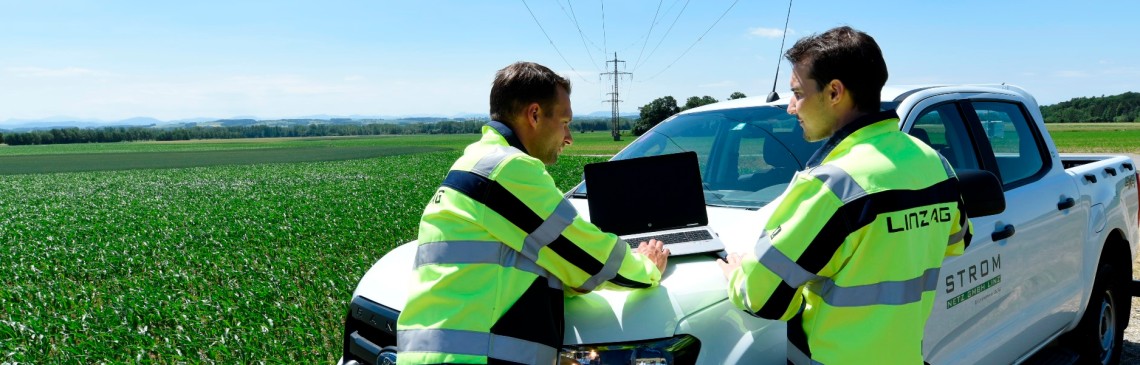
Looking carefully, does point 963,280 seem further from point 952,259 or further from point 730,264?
point 730,264

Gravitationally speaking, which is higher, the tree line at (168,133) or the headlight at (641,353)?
the headlight at (641,353)

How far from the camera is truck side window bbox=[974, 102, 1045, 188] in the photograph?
398 cm

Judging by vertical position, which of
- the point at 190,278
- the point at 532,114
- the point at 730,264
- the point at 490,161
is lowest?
the point at 190,278

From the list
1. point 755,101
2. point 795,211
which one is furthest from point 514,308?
point 755,101

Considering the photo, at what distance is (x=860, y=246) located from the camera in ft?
6.45

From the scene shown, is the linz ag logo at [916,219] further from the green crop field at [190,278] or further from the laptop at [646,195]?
the green crop field at [190,278]

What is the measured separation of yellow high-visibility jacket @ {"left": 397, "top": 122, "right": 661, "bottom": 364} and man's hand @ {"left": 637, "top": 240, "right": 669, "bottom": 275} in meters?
0.33

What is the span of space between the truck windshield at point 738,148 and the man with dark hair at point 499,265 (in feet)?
3.60

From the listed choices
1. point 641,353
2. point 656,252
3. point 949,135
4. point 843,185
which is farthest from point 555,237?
point 949,135

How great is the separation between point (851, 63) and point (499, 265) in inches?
43.2

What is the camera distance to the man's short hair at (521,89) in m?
2.31

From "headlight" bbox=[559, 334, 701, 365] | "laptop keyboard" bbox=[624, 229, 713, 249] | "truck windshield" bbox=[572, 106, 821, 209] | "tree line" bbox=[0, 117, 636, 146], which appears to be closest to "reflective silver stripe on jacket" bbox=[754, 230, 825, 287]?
"headlight" bbox=[559, 334, 701, 365]

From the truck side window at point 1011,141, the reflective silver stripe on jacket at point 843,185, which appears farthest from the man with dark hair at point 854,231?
the truck side window at point 1011,141

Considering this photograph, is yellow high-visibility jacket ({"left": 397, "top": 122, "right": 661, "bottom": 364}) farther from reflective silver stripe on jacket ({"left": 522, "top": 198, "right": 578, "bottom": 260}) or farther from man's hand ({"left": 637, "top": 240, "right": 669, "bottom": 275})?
man's hand ({"left": 637, "top": 240, "right": 669, "bottom": 275})
